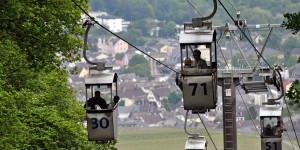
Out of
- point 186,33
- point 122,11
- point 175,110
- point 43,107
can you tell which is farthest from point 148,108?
point 186,33

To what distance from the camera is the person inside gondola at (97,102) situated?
61.4ft

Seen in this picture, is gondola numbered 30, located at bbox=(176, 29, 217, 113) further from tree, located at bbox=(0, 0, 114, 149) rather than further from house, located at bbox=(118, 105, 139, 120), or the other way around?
house, located at bbox=(118, 105, 139, 120)

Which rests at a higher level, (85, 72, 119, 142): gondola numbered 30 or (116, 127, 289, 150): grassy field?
(85, 72, 119, 142): gondola numbered 30

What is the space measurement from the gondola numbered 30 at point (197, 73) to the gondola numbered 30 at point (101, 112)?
0.96 meters

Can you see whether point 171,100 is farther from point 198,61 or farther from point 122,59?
point 198,61

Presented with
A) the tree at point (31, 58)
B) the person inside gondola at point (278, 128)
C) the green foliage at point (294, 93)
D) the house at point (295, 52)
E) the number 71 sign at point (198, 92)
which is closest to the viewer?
the green foliage at point (294, 93)

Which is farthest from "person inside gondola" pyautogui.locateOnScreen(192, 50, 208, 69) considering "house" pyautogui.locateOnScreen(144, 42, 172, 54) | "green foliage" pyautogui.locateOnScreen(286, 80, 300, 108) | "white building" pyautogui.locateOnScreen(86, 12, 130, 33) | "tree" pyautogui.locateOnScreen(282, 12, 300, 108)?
"white building" pyautogui.locateOnScreen(86, 12, 130, 33)

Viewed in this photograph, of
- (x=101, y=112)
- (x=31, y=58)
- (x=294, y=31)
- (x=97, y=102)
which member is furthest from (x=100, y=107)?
(x=31, y=58)

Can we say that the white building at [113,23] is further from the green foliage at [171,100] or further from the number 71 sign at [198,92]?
the number 71 sign at [198,92]

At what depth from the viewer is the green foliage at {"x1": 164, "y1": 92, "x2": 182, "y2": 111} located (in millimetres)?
153125

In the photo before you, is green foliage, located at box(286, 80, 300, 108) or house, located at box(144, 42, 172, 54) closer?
green foliage, located at box(286, 80, 300, 108)

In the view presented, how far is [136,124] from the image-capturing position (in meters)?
147

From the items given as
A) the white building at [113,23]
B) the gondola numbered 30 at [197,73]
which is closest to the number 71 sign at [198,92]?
the gondola numbered 30 at [197,73]

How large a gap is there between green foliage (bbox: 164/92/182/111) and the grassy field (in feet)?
35.8
